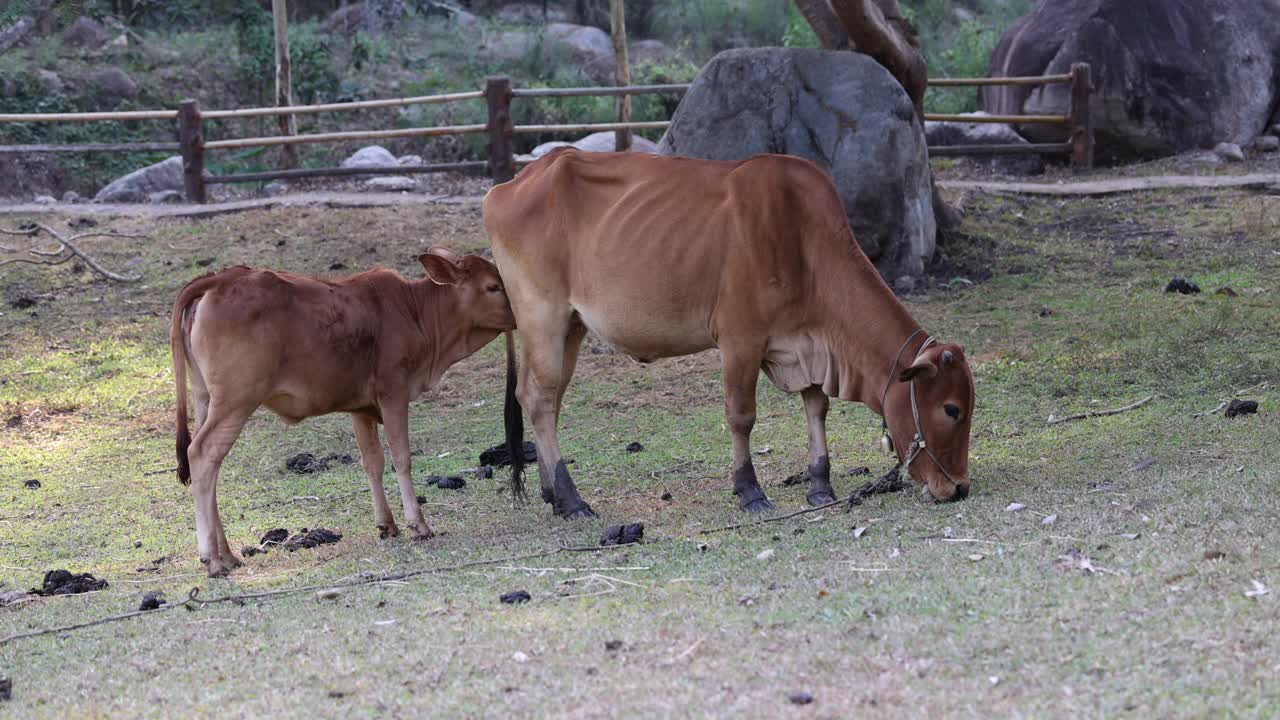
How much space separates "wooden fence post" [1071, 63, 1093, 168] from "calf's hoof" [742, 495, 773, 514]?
12.2 meters

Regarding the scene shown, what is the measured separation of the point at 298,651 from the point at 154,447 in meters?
4.99

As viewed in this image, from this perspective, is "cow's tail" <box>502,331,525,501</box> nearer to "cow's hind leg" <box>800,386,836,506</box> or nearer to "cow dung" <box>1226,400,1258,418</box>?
"cow's hind leg" <box>800,386,836,506</box>

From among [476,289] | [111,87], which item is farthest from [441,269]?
[111,87]

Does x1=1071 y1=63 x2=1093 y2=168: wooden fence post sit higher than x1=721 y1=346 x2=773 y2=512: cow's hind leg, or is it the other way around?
x1=1071 y1=63 x2=1093 y2=168: wooden fence post

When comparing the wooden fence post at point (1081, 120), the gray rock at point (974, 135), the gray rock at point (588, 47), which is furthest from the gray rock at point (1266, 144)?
the gray rock at point (588, 47)

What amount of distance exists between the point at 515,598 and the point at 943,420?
2.17m

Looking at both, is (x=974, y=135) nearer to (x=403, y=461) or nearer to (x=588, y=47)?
(x=588, y=47)

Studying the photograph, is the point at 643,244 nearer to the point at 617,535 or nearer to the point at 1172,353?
the point at 617,535

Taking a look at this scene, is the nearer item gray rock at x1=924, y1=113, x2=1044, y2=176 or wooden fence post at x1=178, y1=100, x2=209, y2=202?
wooden fence post at x1=178, y1=100, x2=209, y2=202

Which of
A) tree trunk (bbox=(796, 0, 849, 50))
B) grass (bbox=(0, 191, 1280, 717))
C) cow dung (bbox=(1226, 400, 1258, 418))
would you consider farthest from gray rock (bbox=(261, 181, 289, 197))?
cow dung (bbox=(1226, 400, 1258, 418))

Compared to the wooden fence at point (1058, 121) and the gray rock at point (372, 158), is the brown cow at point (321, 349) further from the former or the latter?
the gray rock at point (372, 158)

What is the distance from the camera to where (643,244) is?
698cm

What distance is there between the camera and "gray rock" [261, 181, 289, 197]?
62.1 feet

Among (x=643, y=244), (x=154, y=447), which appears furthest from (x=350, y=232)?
(x=643, y=244)
